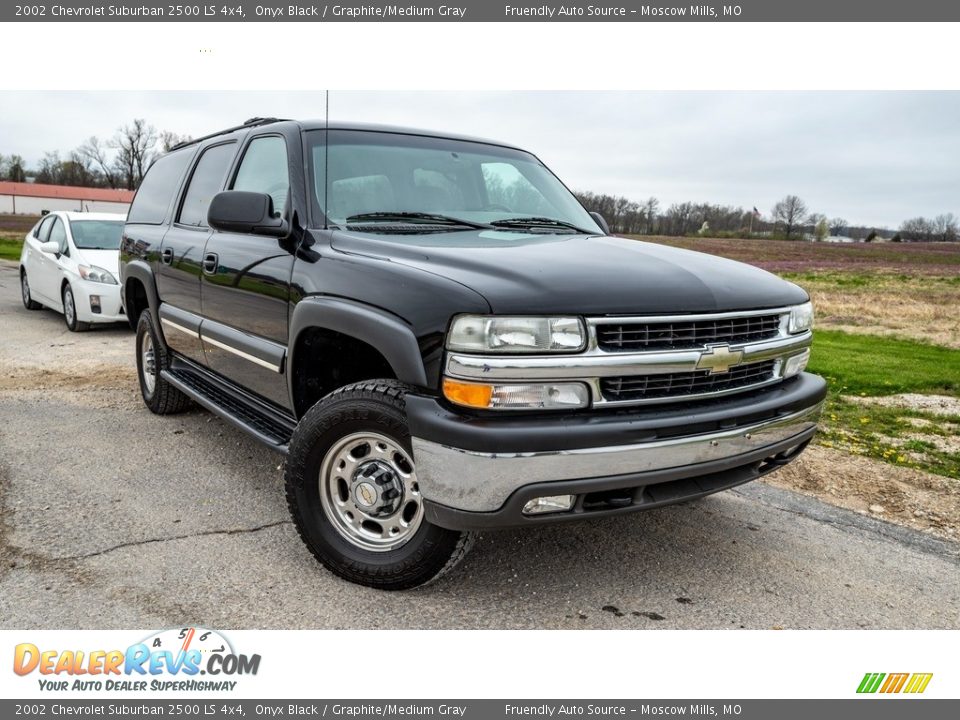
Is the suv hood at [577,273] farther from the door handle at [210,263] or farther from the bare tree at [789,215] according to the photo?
the bare tree at [789,215]

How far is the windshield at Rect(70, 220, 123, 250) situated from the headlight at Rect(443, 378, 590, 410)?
9.15m

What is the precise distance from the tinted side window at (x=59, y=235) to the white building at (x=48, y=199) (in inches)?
3419

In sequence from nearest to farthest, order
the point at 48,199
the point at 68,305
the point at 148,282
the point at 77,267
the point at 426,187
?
the point at 426,187 → the point at 148,282 → the point at 77,267 → the point at 68,305 → the point at 48,199

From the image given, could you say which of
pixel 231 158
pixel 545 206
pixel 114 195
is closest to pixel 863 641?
pixel 545 206

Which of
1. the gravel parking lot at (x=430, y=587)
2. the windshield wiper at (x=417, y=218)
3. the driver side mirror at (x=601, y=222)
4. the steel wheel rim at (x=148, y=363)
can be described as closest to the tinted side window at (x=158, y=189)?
the steel wheel rim at (x=148, y=363)

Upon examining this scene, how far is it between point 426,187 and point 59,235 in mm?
8670

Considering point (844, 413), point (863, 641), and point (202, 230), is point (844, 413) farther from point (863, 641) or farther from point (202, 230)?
point (202, 230)

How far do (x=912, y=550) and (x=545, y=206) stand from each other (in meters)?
2.58

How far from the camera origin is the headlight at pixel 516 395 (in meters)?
2.68

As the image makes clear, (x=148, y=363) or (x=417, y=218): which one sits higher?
(x=417, y=218)

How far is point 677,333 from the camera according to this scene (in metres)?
2.94

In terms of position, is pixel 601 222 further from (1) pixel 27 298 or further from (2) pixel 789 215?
(2) pixel 789 215

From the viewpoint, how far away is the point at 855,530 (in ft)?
13.1

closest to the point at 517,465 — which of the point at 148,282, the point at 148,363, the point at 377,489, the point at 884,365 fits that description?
the point at 377,489
